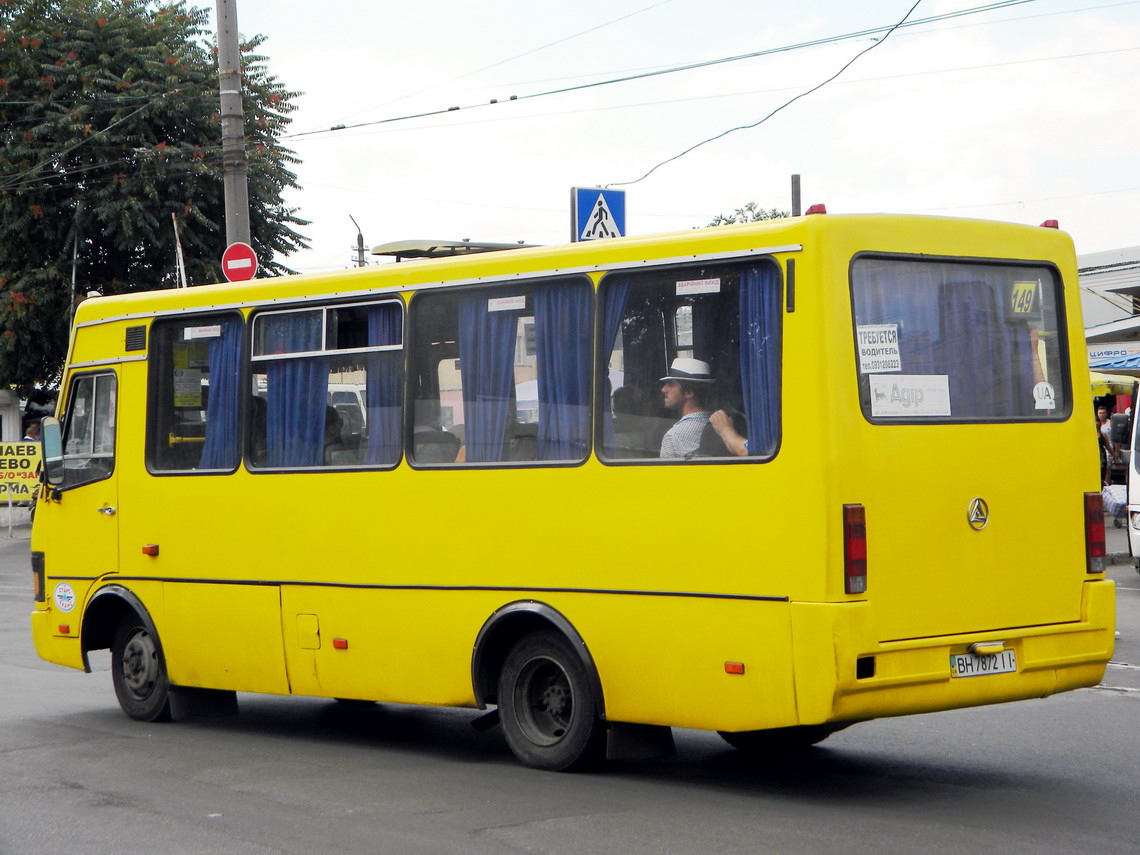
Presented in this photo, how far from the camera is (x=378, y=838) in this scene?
6.74m

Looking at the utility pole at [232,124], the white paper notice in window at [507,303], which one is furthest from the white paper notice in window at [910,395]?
the utility pole at [232,124]

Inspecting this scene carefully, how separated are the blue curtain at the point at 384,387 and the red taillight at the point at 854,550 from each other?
115 inches

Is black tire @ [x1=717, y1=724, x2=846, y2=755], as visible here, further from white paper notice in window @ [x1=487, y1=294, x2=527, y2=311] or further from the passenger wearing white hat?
white paper notice in window @ [x1=487, y1=294, x2=527, y2=311]

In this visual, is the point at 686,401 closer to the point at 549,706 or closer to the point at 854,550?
the point at 854,550

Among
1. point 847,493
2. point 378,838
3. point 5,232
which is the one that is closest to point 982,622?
point 847,493

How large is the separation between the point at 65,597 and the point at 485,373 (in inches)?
160

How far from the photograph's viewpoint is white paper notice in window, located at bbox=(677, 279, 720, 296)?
7621 mm

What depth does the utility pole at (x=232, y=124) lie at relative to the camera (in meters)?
18.0

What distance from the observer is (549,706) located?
27.6 feet

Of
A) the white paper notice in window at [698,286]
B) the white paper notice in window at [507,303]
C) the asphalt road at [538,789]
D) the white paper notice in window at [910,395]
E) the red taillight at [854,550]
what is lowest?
the asphalt road at [538,789]

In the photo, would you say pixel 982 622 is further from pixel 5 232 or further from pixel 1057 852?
pixel 5 232

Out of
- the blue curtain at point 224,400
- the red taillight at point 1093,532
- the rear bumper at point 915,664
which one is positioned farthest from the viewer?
the blue curtain at point 224,400

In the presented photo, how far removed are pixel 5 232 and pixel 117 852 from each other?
24283 millimetres

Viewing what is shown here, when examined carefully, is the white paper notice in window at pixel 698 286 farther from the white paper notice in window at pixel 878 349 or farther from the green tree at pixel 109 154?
the green tree at pixel 109 154
